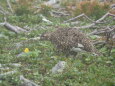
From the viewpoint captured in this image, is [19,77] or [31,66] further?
[31,66]

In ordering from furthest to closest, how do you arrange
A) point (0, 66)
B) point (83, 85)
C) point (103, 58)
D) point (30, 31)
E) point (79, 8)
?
point (79, 8)
point (30, 31)
point (103, 58)
point (0, 66)
point (83, 85)

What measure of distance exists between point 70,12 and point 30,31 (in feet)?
14.1

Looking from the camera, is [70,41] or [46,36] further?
[46,36]

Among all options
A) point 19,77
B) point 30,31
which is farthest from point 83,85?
point 30,31

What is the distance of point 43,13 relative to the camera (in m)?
16.2

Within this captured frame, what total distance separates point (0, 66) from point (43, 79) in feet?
3.65

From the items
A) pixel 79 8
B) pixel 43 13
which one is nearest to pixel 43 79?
pixel 79 8

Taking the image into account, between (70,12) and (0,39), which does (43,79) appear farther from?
(70,12)

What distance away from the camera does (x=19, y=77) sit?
6.96 m

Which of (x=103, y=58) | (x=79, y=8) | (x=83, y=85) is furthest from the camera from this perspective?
(x=79, y=8)

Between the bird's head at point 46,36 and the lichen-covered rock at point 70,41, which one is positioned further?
the bird's head at point 46,36

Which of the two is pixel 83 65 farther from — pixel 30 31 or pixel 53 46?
pixel 30 31

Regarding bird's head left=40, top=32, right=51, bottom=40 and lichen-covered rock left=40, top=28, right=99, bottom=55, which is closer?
lichen-covered rock left=40, top=28, right=99, bottom=55

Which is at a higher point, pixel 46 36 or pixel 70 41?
pixel 70 41
